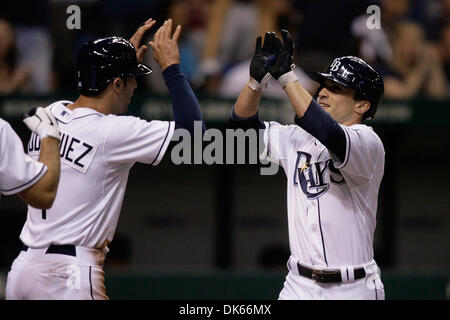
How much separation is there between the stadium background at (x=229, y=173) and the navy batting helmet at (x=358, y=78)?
7.63ft

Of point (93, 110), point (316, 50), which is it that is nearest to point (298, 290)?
point (93, 110)

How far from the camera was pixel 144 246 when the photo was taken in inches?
295

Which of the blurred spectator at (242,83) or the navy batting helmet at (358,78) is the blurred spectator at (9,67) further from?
the navy batting helmet at (358,78)

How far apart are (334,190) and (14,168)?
1515 millimetres

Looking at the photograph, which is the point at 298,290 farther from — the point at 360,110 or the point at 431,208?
the point at 431,208

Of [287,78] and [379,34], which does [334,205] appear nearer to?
[287,78]

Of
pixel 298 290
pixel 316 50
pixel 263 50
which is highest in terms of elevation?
pixel 316 50

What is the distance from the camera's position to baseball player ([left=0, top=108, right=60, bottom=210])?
3.34 meters

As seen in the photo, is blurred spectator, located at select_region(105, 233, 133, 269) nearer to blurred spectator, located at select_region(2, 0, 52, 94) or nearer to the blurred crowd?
the blurred crowd

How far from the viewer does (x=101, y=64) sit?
3.82 m

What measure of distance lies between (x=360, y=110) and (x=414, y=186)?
3.90m

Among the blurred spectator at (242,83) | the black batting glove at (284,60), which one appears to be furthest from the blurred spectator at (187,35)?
the black batting glove at (284,60)

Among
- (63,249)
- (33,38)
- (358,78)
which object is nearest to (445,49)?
(33,38)

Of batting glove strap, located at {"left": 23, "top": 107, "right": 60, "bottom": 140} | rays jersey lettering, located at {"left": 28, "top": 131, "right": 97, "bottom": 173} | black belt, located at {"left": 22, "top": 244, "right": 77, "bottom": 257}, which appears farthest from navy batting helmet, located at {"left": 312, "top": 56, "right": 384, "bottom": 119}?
black belt, located at {"left": 22, "top": 244, "right": 77, "bottom": 257}
